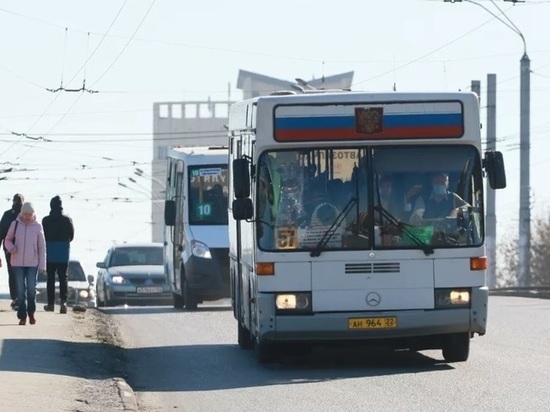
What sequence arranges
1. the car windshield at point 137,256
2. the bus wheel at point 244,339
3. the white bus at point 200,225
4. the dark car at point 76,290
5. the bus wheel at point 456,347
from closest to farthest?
the bus wheel at point 456,347, the bus wheel at point 244,339, the white bus at point 200,225, the car windshield at point 137,256, the dark car at point 76,290

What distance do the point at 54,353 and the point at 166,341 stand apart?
343cm

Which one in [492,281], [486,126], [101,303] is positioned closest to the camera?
[101,303]

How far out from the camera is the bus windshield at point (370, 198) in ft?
58.1

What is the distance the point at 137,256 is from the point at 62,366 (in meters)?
22.0

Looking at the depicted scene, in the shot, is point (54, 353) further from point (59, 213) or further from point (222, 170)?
point (222, 170)

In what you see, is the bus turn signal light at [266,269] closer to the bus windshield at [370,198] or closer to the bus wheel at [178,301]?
the bus windshield at [370,198]

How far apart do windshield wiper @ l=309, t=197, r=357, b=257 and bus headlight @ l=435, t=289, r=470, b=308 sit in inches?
A: 46.2

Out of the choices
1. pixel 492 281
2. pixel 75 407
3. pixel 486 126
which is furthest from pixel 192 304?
pixel 492 281

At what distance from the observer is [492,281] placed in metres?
67.1

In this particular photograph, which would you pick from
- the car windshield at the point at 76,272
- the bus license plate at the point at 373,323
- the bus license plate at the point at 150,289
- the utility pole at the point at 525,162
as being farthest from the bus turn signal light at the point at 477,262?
the utility pole at the point at 525,162

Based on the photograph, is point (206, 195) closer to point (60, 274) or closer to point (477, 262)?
point (60, 274)

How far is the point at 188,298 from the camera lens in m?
31.9

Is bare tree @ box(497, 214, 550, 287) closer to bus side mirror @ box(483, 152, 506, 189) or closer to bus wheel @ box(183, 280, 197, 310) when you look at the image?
bus wheel @ box(183, 280, 197, 310)

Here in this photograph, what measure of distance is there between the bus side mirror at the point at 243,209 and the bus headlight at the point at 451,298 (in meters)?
2.02
